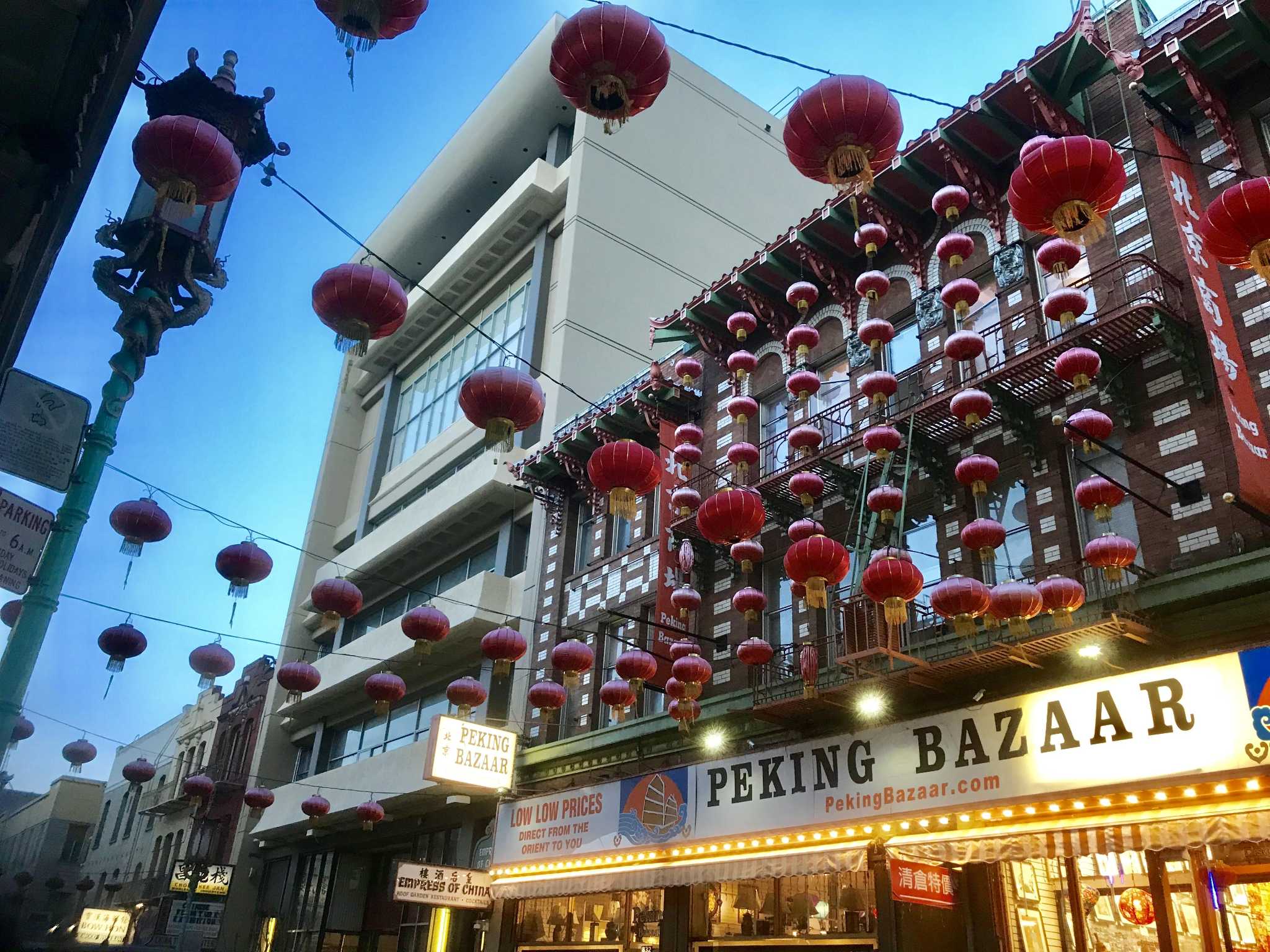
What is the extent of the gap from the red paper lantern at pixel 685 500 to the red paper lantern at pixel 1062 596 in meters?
8.10

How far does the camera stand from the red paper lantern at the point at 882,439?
14.9 m

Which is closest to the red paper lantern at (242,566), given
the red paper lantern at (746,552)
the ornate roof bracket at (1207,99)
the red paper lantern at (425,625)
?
the red paper lantern at (425,625)

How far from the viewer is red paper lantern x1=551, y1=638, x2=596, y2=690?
59.4 feet

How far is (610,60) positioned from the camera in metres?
9.30

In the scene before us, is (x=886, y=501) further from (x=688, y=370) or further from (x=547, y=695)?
(x=547, y=695)

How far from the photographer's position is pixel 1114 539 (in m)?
12.2

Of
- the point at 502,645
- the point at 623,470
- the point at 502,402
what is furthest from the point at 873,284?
the point at 502,645

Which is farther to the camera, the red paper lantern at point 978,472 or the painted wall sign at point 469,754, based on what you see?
the painted wall sign at point 469,754

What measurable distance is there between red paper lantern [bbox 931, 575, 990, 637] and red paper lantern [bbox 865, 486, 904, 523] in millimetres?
1917

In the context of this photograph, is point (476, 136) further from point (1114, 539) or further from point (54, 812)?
point (54, 812)

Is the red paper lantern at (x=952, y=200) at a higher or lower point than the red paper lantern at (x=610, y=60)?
higher

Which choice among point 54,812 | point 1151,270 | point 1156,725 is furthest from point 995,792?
point 54,812

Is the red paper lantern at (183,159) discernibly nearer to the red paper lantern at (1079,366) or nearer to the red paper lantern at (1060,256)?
the red paper lantern at (1060,256)

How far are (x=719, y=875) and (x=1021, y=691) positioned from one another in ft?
19.1
